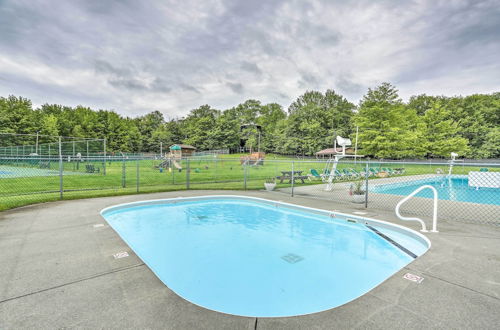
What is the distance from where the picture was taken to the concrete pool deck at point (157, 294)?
1956 millimetres

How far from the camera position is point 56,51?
54.2 ft

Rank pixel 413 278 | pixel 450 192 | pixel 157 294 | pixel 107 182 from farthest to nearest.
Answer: pixel 450 192
pixel 107 182
pixel 413 278
pixel 157 294

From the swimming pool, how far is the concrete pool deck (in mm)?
747

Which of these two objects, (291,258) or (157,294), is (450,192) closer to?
(291,258)

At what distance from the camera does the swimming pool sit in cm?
322

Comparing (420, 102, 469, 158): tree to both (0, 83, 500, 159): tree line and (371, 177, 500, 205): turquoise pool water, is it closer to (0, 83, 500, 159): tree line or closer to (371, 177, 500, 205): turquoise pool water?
(0, 83, 500, 159): tree line

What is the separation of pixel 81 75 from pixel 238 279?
25.9 metres

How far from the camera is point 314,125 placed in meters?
46.0

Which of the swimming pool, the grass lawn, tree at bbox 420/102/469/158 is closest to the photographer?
the swimming pool

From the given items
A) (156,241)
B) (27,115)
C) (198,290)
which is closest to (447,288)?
(198,290)

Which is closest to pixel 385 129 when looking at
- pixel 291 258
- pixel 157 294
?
pixel 291 258

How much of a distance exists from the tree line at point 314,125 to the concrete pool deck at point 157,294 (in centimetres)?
2977

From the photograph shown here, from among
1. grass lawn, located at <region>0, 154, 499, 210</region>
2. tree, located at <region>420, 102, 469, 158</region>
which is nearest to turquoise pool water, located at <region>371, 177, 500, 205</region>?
grass lawn, located at <region>0, 154, 499, 210</region>

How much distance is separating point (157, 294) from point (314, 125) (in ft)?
153
